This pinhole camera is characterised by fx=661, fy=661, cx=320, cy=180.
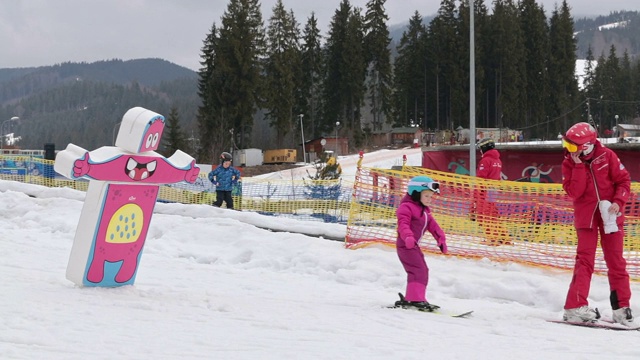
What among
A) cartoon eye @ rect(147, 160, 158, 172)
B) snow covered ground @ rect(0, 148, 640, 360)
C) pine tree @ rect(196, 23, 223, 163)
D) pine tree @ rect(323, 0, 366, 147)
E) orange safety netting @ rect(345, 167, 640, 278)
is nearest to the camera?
snow covered ground @ rect(0, 148, 640, 360)

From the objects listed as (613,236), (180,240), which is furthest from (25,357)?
(180,240)

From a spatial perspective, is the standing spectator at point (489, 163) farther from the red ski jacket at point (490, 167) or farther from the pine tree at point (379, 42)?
the pine tree at point (379, 42)

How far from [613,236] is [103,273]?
17.4ft

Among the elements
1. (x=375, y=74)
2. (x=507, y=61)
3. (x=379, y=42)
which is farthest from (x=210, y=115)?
(x=507, y=61)

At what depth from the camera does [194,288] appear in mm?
7707

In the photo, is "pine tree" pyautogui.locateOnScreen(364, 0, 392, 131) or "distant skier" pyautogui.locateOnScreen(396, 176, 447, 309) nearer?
"distant skier" pyautogui.locateOnScreen(396, 176, 447, 309)

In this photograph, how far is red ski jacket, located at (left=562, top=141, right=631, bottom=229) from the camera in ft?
A: 21.9

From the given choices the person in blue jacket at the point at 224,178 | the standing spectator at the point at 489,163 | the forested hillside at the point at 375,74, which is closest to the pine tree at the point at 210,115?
the forested hillside at the point at 375,74

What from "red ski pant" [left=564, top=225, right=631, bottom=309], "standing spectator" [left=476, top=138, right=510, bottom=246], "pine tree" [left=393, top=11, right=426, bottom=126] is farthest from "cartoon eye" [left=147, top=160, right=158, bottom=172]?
"pine tree" [left=393, top=11, right=426, bottom=126]

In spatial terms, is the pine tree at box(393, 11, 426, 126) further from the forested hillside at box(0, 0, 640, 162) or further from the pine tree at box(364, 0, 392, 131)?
the pine tree at box(364, 0, 392, 131)

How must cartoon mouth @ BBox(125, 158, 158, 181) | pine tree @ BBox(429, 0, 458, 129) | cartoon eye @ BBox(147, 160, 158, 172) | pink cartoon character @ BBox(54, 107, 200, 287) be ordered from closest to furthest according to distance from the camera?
1. pink cartoon character @ BBox(54, 107, 200, 287)
2. cartoon mouth @ BBox(125, 158, 158, 181)
3. cartoon eye @ BBox(147, 160, 158, 172)
4. pine tree @ BBox(429, 0, 458, 129)

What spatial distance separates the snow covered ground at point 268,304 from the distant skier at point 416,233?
0.46m

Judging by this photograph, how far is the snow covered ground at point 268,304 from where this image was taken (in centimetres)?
466

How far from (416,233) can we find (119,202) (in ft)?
10.6
